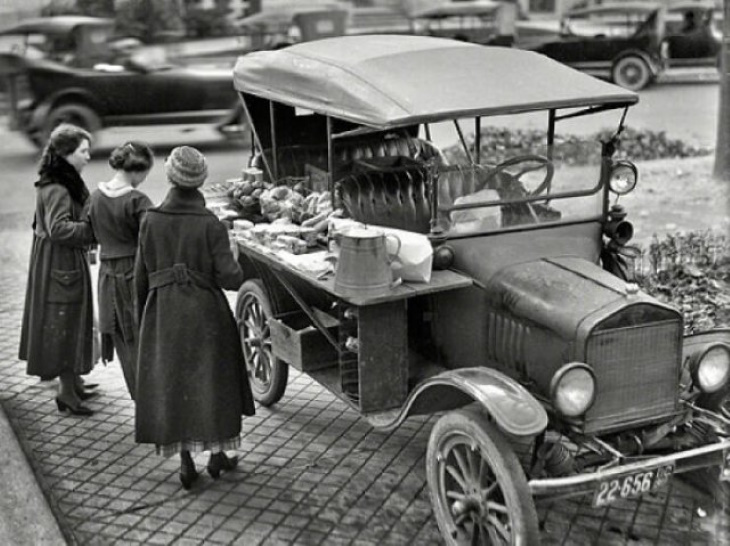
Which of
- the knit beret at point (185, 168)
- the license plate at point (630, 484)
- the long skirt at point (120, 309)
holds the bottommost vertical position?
the license plate at point (630, 484)

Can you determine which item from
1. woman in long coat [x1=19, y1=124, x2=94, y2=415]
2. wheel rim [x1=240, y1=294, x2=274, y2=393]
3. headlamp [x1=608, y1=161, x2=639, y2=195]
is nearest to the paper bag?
headlamp [x1=608, y1=161, x2=639, y2=195]

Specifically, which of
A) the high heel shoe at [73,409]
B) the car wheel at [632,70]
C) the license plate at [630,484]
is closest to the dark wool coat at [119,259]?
the high heel shoe at [73,409]

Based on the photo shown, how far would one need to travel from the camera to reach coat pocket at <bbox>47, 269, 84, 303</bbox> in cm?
566

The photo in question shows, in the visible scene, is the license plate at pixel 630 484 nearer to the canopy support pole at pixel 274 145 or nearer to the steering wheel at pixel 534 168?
the steering wheel at pixel 534 168

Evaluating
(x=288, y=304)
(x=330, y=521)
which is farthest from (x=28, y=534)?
(x=288, y=304)

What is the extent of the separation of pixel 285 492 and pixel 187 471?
520 mm

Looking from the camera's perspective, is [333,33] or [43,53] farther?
[333,33]

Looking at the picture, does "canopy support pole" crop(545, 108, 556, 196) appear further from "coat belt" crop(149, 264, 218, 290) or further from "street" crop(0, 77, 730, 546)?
"coat belt" crop(149, 264, 218, 290)

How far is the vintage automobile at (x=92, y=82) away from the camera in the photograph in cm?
1388

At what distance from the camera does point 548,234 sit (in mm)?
4691

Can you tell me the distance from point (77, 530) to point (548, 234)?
2.70m

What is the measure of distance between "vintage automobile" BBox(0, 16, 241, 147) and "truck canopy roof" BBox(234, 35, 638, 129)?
8.81 meters

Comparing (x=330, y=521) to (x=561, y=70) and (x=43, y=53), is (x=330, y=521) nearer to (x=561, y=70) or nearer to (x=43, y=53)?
(x=561, y=70)

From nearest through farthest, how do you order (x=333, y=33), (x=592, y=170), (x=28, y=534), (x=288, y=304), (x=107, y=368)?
(x=28, y=534), (x=592, y=170), (x=288, y=304), (x=107, y=368), (x=333, y=33)
